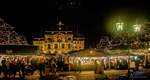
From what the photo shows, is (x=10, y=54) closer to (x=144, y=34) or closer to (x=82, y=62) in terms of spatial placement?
(x=82, y=62)

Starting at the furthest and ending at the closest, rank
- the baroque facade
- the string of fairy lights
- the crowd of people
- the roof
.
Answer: the baroque facade → the roof → the string of fairy lights → the crowd of people

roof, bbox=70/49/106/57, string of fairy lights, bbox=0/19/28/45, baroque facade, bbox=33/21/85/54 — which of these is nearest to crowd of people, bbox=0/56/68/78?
string of fairy lights, bbox=0/19/28/45

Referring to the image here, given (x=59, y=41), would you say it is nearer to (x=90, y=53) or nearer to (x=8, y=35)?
(x=90, y=53)

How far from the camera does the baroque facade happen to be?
376 feet

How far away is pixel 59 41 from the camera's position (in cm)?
11525

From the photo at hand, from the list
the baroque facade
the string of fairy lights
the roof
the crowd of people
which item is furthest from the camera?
the baroque facade

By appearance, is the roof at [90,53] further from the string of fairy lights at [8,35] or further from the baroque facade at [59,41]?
the baroque facade at [59,41]

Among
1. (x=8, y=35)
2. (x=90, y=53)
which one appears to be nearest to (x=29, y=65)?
(x=8, y=35)

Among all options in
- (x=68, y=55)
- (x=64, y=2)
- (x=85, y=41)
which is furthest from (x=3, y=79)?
(x=85, y=41)

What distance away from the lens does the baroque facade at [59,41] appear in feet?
376

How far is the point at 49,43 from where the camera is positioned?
115438mm

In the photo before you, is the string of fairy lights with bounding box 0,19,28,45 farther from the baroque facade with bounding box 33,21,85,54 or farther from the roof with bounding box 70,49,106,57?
the baroque facade with bounding box 33,21,85,54

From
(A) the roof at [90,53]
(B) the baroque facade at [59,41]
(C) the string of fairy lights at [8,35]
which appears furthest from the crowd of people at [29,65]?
(B) the baroque facade at [59,41]

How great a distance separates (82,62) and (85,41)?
9059 centimetres
